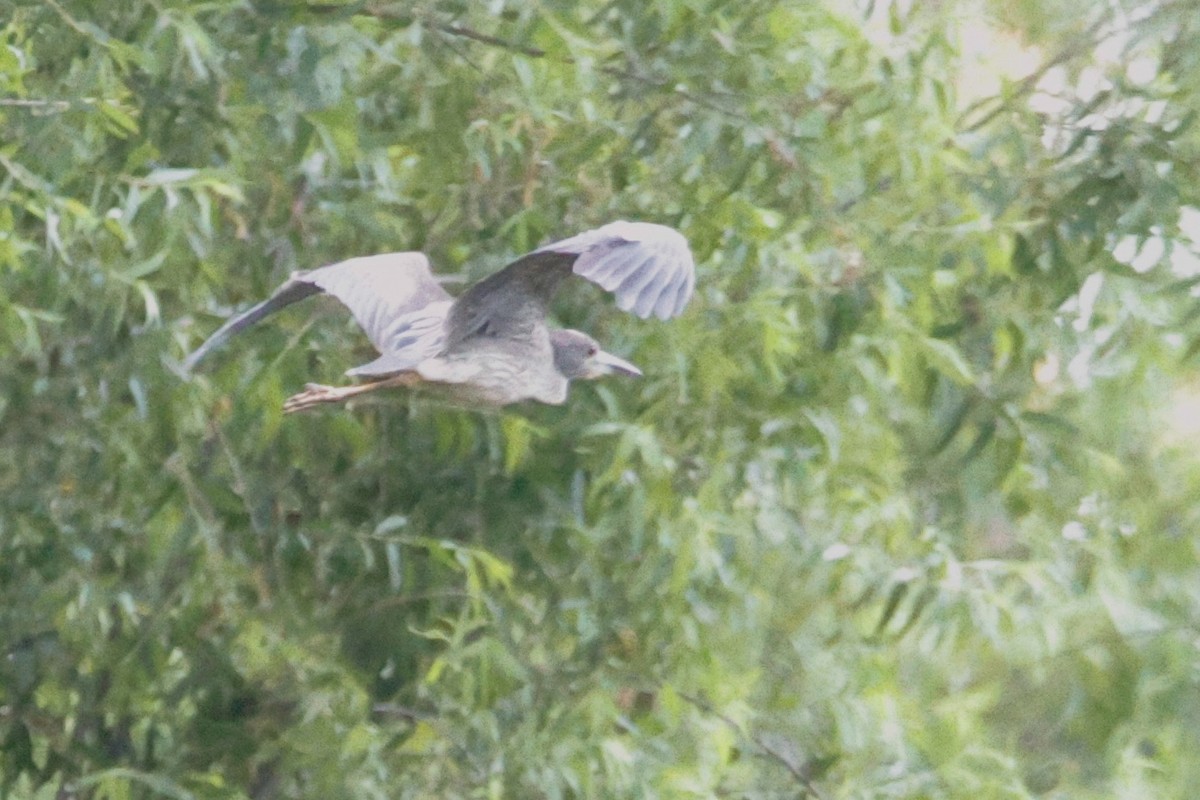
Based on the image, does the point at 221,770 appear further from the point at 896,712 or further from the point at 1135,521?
the point at 1135,521

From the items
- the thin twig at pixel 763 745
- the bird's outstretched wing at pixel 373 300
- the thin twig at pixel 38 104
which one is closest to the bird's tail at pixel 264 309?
the bird's outstretched wing at pixel 373 300

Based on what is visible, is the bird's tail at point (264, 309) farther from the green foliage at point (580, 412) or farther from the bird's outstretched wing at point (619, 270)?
the bird's outstretched wing at point (619, 270)

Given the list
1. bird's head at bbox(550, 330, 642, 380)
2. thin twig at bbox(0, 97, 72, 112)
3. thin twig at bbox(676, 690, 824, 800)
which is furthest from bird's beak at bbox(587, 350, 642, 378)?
thin twig at bbox(0, 97, 72, 112)

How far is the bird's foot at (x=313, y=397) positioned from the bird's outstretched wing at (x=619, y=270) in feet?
1.00

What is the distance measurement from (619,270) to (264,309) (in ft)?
3.14

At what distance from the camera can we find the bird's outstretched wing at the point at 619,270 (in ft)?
9.90

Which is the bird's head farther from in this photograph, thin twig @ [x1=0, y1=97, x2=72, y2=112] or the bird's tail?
thin twig @ [x1=0, y1=97, x2=72, y2=112]

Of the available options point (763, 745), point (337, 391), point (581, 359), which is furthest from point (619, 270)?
point (763, 745)

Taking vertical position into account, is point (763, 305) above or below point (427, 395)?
above

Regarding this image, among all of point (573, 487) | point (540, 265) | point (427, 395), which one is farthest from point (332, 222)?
point (540, 265)

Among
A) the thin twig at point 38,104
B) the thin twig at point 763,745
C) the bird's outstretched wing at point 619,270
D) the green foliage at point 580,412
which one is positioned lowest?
the thin twig at point 763,745

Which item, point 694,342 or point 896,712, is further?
point 896,712

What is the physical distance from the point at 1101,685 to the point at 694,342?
1.18 metres

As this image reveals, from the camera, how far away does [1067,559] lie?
15.8ft
